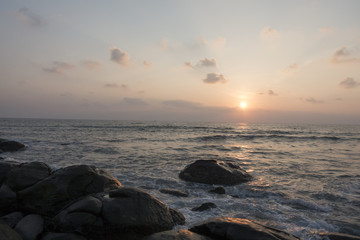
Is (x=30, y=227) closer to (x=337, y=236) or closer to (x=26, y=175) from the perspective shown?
(x=26, y=175)

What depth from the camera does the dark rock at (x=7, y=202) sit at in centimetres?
615

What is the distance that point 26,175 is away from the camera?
6910 millimetres

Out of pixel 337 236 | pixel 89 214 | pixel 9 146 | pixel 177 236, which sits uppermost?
pixel 89 214

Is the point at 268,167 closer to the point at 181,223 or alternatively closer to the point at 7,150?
the point at 181,223

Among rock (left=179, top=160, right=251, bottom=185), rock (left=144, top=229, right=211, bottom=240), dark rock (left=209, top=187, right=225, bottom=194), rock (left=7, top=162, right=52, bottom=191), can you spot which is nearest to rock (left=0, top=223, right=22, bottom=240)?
rock (left=144, top=229, right=211, bottom=240)

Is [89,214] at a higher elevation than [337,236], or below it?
higher

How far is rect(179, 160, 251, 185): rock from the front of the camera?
34.1ft

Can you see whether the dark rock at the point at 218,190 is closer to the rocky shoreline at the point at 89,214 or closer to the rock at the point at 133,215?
the rocky shoreline at the point at 89,214

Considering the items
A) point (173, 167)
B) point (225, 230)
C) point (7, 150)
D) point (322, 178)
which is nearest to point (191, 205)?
point (225, 230)

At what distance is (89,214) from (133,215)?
948 millimetres

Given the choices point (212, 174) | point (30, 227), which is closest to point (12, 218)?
point (30, 227)

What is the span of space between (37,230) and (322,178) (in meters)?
12.4

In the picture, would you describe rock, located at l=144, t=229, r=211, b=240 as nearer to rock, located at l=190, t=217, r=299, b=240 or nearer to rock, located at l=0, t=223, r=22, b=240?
rock, located at l=190, t=217, r=299, b=240

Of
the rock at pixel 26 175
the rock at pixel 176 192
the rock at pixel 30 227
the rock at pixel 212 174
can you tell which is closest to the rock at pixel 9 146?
the rock at pixel 26 175
